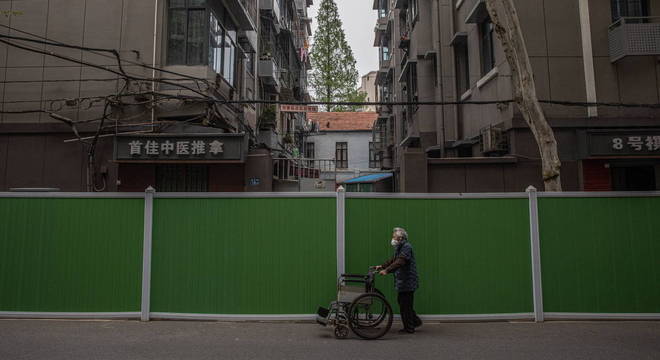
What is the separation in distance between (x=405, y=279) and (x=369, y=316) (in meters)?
0.82

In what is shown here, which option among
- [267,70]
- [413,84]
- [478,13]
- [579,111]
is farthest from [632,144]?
[267,70]

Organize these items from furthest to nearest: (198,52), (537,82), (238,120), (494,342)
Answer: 1. (238,120)
2. (198,52)
3. (537,82)
4. (494,342)

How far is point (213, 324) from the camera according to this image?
22.4 ft

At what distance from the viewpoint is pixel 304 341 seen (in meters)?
5.90

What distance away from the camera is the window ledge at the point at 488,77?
11.8 m

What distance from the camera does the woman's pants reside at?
21.0ft

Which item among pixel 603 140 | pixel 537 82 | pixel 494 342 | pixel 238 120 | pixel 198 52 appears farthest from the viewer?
pixel 238 120

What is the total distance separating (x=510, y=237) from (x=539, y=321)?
1.51 meters

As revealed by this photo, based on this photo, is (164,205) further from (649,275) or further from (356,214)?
(649,275)

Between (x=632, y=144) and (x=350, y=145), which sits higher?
(x=350, y=145)

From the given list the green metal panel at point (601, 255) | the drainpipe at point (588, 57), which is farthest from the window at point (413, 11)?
the green metal panel at point (601, 255)

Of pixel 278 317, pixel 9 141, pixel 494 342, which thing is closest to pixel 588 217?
pixel 494 342

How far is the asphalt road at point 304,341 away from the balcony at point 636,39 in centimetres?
727

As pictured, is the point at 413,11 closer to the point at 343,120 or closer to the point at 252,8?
the point at 252,8
